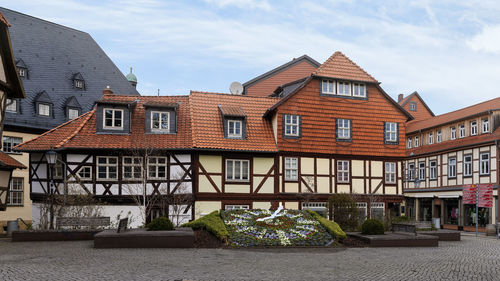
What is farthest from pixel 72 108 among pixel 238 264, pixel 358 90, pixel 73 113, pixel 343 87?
pixel 238 264

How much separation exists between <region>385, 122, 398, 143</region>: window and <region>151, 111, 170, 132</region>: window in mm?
13333

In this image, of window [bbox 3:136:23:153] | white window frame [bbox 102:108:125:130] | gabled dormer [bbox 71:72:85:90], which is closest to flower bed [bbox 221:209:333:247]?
white window frame [bbox 102:108:125:130]

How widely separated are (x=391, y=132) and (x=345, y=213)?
8121 millimetres

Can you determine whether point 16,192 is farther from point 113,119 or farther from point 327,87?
point 327,87

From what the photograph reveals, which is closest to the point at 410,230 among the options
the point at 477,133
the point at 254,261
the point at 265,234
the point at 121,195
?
the point at 265,234

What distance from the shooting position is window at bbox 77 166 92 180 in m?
26.1

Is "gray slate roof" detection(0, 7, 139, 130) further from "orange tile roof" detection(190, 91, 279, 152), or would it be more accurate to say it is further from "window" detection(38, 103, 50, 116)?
"orange tile roof" detection(190, 91, 279, 152)

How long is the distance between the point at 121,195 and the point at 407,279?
17660mm

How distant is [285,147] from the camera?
2856cm

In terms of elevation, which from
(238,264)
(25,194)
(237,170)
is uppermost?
(237,170)

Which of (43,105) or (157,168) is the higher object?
(43,105)

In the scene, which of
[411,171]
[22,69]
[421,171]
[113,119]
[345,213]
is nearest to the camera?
[345,213]

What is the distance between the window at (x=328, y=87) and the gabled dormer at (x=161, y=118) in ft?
28.6

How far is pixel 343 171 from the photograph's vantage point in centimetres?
2978
